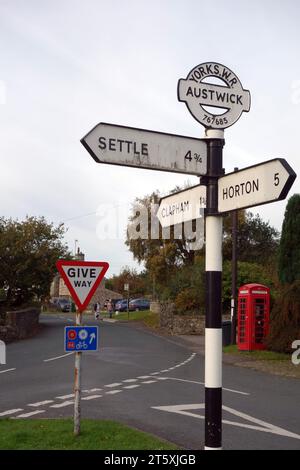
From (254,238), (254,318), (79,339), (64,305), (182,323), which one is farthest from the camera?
(64,305)

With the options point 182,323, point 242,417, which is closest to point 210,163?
point 242,417

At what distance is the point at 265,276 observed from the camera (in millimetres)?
33094

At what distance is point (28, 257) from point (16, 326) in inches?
245

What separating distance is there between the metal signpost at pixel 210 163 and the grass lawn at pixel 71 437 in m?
2.71

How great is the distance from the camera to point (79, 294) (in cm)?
777

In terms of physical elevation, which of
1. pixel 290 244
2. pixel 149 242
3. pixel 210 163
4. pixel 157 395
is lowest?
pixel 157 395

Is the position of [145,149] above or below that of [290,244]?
below

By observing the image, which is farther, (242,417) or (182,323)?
(182,323)

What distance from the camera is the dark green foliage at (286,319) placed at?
20.3 meters

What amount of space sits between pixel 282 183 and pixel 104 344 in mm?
21443

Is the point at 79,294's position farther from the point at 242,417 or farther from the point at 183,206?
the point at 242,417

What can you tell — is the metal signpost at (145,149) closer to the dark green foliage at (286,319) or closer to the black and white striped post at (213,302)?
the black and white striped post at (213,302)

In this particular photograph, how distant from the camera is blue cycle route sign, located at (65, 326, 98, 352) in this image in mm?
7547
